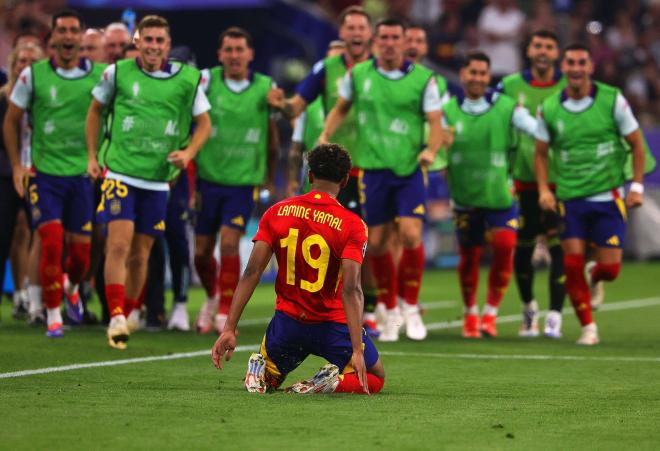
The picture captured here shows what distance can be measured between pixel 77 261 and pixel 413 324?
9.45ft

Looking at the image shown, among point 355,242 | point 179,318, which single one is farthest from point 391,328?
point 355,242

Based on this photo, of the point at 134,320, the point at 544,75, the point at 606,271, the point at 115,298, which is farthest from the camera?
the point at 544,75

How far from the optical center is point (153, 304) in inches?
549

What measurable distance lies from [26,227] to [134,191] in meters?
4.01

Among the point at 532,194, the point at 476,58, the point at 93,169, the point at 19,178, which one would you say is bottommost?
the point at 532,194

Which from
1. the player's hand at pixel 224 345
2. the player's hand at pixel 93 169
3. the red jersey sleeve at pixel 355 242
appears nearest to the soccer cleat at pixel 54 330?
the player's hand at pixel 93 169

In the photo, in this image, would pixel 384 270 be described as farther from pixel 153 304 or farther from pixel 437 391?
pixel 437 391

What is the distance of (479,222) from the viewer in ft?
45.9

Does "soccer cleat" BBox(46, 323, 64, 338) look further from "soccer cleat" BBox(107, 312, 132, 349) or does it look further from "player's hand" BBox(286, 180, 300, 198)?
"player's hand" BBox(286, 180, 300, 198)

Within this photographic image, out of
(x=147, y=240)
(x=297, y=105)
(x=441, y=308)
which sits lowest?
(x=441, y=308)

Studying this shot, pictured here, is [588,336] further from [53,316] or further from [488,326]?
[53,316]

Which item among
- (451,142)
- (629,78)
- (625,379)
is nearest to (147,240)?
(451,142)

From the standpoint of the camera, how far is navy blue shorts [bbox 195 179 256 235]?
44.0 ft

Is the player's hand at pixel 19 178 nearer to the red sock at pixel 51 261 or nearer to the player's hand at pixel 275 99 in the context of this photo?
the red sock at pixel 51 261
